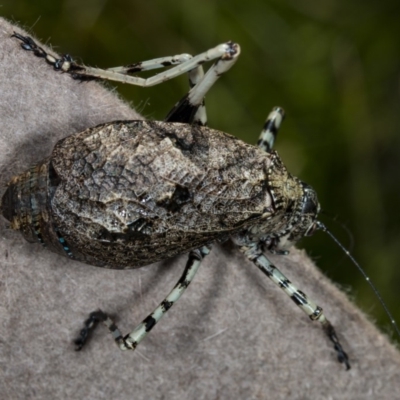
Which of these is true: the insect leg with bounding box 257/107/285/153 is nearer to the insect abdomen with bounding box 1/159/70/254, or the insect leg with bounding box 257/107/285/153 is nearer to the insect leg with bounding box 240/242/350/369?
the insect leg with bounding box 240/242/350/369

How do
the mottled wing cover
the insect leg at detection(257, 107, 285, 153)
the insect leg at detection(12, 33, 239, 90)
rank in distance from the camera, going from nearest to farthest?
the mottled wing cover → the insect leg at detection(12, 33, 239, 90) → the insect leg at detection(257, 107, 285, 153)

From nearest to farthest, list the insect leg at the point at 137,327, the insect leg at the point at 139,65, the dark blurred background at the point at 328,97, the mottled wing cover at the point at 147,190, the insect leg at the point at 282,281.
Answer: the mottled wing cover at the point at 147,190, the insect leg at the point at 139,65, the insect leg at the point at 137,327, the insect leg at the point at 282,281, the dark blurred background at the point at 328,97

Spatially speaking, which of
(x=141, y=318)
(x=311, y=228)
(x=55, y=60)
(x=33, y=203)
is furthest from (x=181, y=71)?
(x=141, y=318)

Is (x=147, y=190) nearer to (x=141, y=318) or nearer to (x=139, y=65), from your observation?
(x=139, y=65)

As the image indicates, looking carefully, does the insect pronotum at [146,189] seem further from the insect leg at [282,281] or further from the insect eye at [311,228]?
the insect eye at [311,228]

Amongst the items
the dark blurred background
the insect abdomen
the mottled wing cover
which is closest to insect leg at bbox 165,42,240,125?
the mottled wing cover

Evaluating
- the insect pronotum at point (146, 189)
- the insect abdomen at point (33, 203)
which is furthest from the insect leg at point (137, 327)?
the insect abdomen at point (33, 203)
